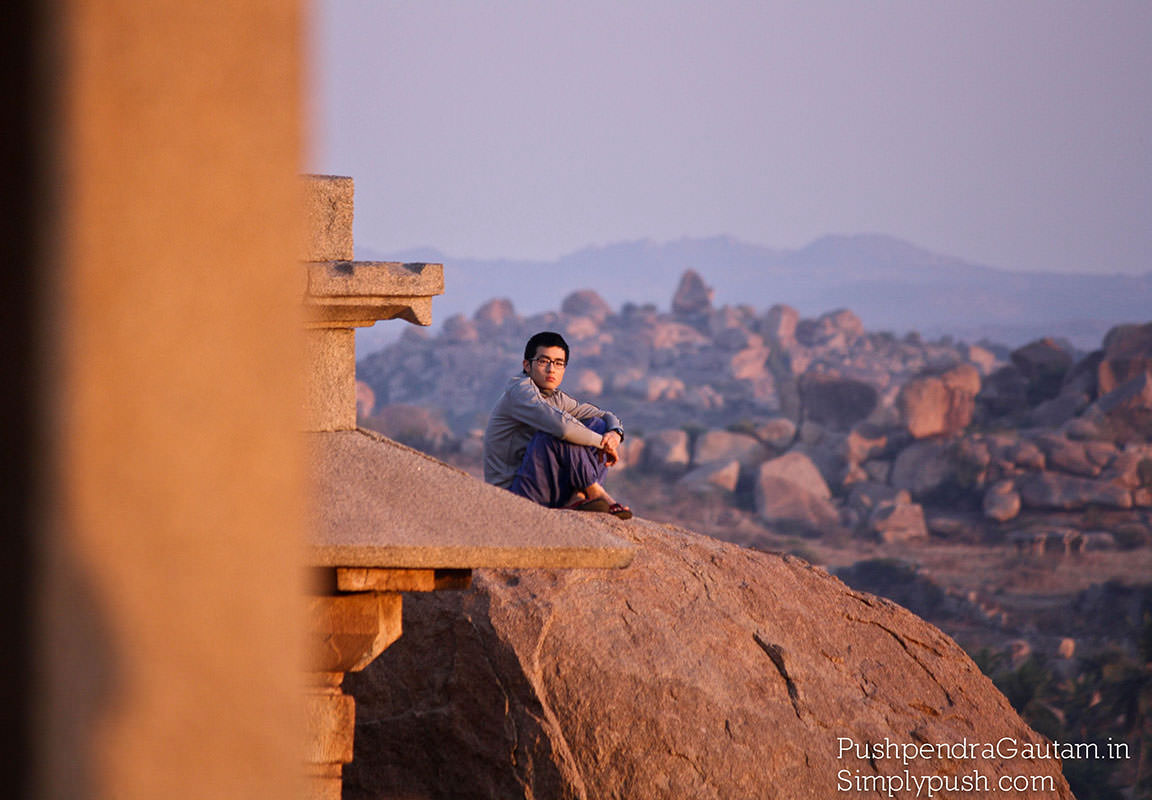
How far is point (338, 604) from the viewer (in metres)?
3.26

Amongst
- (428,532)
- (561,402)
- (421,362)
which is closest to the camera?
(428,532)

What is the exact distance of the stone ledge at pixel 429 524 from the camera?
2955mm

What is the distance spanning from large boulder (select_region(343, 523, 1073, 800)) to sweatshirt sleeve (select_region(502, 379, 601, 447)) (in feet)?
1.46

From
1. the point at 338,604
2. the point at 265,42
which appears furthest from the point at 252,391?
the point at 338,604

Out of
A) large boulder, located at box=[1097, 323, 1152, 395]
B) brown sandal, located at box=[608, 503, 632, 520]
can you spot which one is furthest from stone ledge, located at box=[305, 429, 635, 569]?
large boulder, located at box=[1097, 323, 1152, 395]

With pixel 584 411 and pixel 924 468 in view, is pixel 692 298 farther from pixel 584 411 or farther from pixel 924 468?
pixel 584 411

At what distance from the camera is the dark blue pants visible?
520cm

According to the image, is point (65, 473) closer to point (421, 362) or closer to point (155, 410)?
point (155, 410)

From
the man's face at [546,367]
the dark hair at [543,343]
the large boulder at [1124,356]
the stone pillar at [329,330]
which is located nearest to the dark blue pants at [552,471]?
the man's face at [546,367]

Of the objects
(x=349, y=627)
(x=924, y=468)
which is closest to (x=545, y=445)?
(x=349, y=627)

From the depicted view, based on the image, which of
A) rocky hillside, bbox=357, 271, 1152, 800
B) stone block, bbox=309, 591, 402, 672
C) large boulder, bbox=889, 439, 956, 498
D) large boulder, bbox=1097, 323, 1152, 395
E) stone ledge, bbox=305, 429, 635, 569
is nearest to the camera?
stone ledge, bbox=305, 429, 635, 569

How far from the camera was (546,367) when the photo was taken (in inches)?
215

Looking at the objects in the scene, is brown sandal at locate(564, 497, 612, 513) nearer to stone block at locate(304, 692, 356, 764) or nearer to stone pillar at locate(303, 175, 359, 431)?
stone pillar at locate(303, 175, 359, 431)

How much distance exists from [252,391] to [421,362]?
59281mm
